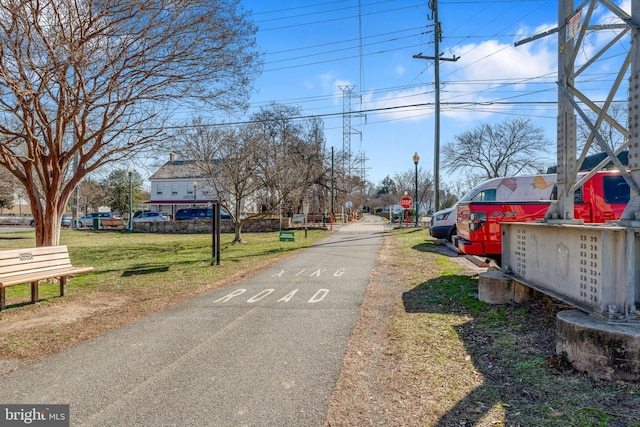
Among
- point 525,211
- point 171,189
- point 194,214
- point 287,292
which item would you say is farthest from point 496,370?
point 171,189

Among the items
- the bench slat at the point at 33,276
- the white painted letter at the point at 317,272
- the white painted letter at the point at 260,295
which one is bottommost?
the white painted letter at the point at 260,295

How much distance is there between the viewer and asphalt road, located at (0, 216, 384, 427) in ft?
10.8

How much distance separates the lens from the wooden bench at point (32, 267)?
22.3 ft

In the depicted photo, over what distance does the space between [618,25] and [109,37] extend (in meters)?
9.43

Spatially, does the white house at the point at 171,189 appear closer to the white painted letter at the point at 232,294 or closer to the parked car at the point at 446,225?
the parked car at the point at 446,225

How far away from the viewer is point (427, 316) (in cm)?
612

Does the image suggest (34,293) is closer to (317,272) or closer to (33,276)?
(33,276)

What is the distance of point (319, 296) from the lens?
25.4 feet

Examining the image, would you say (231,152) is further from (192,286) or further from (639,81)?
(639,81)

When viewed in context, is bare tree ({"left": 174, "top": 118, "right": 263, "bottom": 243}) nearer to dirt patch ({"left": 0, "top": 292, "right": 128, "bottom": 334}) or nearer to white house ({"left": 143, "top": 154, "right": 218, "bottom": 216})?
dirt patch ({"left": 0, "top": 292, "right": 128, "bottom": 334})

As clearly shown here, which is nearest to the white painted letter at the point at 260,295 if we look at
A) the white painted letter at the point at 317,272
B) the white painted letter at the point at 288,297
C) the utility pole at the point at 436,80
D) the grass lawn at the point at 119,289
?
the white painted letter at the point at 288,297

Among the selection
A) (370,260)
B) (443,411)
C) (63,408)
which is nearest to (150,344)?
(63,408)

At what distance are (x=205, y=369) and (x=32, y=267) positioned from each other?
5169 millimetres

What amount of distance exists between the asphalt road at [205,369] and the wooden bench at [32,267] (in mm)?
2388
